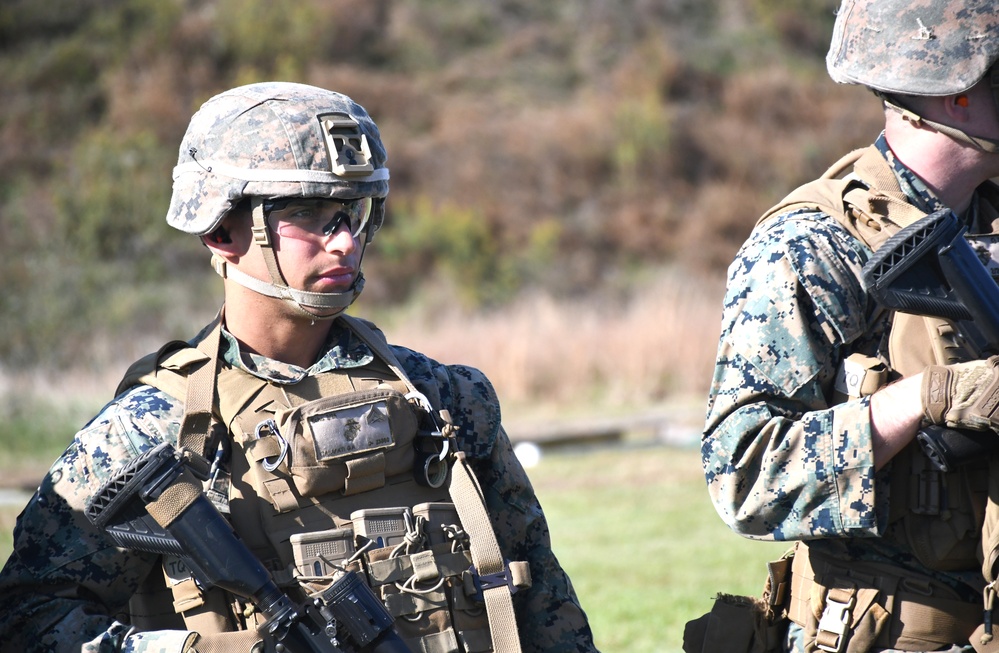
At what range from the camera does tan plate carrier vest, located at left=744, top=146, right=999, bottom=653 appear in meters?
2.76

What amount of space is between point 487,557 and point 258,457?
567mm

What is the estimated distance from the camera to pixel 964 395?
2.59m

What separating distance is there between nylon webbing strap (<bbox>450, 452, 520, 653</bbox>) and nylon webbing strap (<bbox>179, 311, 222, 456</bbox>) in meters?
0.58

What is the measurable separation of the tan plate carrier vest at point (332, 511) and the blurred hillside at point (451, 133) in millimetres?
17461

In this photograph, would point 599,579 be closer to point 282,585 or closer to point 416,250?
point 282,585

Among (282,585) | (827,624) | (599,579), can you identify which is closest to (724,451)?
(827,624)

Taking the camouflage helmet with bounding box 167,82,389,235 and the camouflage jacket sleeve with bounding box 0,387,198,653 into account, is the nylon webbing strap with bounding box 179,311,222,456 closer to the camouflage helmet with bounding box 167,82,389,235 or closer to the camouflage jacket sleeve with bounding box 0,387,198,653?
the camouflage jacket sleeve with bounding box 0,387,198,653

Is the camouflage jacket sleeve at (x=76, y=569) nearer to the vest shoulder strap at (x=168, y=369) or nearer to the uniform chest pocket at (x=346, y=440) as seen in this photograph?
the vest shoulder strap at (x=168, y=369)

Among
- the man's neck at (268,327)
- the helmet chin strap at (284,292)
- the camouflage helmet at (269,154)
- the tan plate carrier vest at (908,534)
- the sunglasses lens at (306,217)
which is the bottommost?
the tan plate carrier vest at (908,534)

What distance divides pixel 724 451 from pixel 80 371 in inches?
601

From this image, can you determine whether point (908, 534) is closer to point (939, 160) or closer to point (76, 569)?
point (939, 160)

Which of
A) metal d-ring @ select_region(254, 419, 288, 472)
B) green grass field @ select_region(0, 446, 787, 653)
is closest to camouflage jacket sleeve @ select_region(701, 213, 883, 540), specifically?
metal d-ring @ select_region(254, 419, 288, 472)

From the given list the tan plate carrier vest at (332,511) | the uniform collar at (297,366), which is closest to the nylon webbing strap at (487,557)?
the tan plate carrier vest at (332,511)

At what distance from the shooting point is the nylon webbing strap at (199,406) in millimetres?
2691
